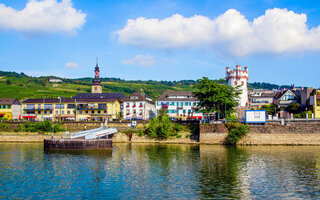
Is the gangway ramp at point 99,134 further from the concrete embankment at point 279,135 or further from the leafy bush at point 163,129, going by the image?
the concrete embankment at point 279,135

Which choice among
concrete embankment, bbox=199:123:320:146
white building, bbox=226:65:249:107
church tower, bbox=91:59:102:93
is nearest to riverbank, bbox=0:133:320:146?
concrete embankment, bbox=199:123:320:146

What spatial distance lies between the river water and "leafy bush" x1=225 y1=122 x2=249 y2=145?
12040 millimetres

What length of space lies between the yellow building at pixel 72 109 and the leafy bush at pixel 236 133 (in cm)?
5550

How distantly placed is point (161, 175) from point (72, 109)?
8513 centimetres

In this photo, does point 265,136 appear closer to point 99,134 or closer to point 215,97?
point 215,97

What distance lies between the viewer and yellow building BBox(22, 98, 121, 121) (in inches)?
4488

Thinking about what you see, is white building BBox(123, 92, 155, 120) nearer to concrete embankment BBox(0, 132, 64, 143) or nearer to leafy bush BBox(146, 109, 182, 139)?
concrete embankment BBox(0, 132, 64, 143)

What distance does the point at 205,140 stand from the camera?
235 feet

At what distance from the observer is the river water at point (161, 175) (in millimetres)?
30547

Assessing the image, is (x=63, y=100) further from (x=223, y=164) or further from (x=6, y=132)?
(x=223, y=164)

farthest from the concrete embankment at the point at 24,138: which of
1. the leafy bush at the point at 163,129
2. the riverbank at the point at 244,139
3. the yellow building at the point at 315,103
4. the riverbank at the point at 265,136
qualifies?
the yellow building at the point at 315,103

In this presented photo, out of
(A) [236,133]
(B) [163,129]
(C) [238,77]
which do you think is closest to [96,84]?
(C) [238,77]

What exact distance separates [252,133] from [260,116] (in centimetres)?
465

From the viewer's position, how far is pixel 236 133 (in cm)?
6900
